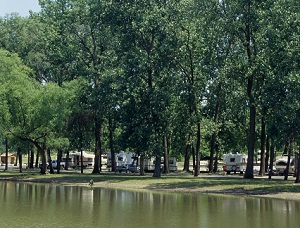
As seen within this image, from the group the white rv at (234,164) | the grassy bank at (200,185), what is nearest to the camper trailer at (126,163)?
the white rv at (234,164)

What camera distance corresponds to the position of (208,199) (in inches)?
1585

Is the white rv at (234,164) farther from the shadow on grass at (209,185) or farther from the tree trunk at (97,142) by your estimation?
the shadow on grass at (209,185)

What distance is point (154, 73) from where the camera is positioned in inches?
2327

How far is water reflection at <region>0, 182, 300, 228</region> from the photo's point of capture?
89.0 ft

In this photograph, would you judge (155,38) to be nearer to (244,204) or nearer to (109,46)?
(109,46)

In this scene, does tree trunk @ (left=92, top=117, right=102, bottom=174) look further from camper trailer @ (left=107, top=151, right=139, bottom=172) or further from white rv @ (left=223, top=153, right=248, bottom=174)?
white rv @ (left=223, top=153, right=248, bottom=174)

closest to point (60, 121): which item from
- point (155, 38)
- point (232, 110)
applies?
point (155, 38)

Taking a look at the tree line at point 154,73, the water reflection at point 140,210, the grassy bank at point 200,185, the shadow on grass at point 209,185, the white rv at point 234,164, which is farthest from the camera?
the white rv at point 234,164

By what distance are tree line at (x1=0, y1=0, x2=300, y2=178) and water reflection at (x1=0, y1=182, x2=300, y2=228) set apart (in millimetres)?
10627

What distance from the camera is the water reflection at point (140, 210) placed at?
89.0 feet

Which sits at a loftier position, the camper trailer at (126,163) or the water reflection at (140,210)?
the camper trailer at (126,163)

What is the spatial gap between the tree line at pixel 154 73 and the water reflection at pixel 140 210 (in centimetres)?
1063

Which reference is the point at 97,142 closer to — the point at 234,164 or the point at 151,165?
the point at 151,165

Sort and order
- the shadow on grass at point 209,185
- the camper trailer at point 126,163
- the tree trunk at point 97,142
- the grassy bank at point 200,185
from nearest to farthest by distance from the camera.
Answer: the grassy bank at point 200,185, the shadow on grass at point 209,185, the tree trunk at point 97,142, the camper trailer at point 126,163
